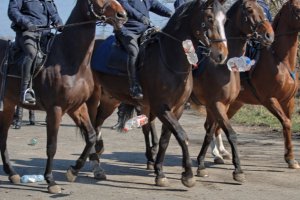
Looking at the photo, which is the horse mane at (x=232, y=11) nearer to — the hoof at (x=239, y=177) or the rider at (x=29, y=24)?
the hoof at (x=239, y=177)

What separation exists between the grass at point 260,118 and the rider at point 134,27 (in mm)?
7092

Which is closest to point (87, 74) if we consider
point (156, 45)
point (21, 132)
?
point (156, 45)

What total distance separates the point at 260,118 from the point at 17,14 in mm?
11701

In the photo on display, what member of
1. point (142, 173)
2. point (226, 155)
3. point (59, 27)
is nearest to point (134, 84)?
point (59, 27)

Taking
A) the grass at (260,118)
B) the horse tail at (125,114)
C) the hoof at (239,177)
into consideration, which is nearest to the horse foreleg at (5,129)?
the horse tail at (125,114)

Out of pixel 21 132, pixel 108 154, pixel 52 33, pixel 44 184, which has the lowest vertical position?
pixel 21 132

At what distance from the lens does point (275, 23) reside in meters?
11.4

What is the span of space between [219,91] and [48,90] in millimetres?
2765

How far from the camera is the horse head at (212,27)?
28.7ft

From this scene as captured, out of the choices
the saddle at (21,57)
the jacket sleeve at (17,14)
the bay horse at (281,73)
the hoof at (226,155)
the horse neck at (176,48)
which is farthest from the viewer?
the hoof at (226,155)

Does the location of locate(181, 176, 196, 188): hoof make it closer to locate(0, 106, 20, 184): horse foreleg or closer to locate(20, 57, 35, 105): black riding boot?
locate(20, 57, 35, 105): black riding boot

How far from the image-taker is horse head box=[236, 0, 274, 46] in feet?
33.2

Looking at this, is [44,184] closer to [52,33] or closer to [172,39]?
[52,33]

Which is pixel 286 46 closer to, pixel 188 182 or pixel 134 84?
pixel 134 84
